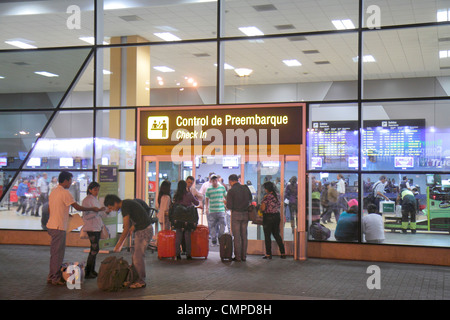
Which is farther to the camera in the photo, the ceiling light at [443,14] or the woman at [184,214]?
the ceiling light at [443,14]

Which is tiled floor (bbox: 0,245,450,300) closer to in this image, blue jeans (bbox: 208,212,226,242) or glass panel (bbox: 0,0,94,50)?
blue jeans (bbox: 208,212,226,242)

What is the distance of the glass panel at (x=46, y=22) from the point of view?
14.1m

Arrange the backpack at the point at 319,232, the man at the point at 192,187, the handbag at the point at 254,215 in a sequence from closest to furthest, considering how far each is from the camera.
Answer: the handbag at the point at 254,215, the backpack at the point at 319,232, the man at the point at 192,187

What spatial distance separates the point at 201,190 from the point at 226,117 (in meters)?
2.37

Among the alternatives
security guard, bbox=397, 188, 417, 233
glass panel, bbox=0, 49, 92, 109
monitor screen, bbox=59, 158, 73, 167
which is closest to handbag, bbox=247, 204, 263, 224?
security guard, bbox=397, 188, 417, 233

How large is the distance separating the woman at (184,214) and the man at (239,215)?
806 millimetres

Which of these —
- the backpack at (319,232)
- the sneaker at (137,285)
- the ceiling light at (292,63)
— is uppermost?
the ceiling light at (292,63)

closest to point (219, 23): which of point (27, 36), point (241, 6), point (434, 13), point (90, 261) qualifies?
point (241, 6)

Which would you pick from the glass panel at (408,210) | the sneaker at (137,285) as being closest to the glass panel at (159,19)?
the glass panel at (408,210)

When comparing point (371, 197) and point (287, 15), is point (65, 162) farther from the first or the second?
point (371, 197)

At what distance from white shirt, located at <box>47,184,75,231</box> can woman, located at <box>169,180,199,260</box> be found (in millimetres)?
2993

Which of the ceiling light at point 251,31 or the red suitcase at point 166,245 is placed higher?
the ceiling light at point 251,31

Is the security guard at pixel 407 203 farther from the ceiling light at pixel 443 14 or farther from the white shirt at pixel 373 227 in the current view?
the ceiling light at pixel 443 14

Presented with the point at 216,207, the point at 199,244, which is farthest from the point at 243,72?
the point at 199,244
